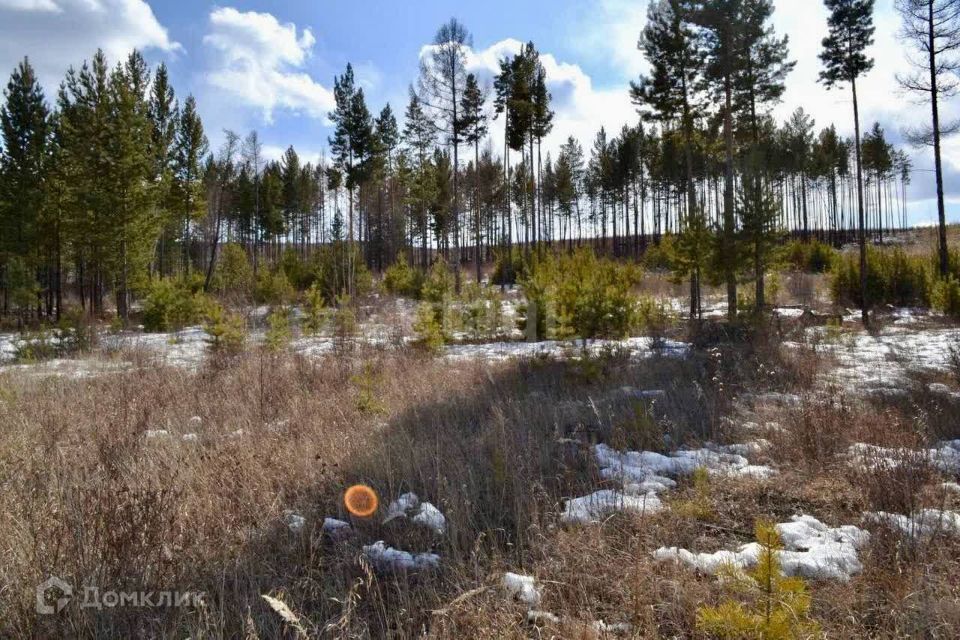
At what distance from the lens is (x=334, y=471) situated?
4.01 metres

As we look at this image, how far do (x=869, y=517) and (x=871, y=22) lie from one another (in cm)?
2006

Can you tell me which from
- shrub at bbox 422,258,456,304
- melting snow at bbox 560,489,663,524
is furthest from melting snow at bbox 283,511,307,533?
shrub at bbox 422,258,456,304

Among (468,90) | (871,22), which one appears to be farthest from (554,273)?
(871,22)

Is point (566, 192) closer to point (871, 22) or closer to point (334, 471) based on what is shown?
point (871, 22)

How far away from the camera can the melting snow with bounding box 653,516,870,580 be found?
266 cm

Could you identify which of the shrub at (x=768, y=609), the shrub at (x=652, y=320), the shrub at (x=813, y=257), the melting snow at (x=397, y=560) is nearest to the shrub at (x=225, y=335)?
the melting snow at (x=397, y=560)

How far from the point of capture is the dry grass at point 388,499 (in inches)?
91.3

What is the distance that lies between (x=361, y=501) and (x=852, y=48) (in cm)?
2139

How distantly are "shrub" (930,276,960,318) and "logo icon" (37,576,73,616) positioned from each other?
1991 cm

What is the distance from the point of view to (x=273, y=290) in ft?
73.6

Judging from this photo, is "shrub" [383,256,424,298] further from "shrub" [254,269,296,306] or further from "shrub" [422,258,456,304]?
"shrub" [422,258,456,304]

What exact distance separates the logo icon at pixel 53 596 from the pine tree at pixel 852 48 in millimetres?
19930

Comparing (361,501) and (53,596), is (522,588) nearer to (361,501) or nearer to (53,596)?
(361,501)

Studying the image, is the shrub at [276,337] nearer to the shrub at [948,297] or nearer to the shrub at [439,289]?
the shrub at [439,289]
